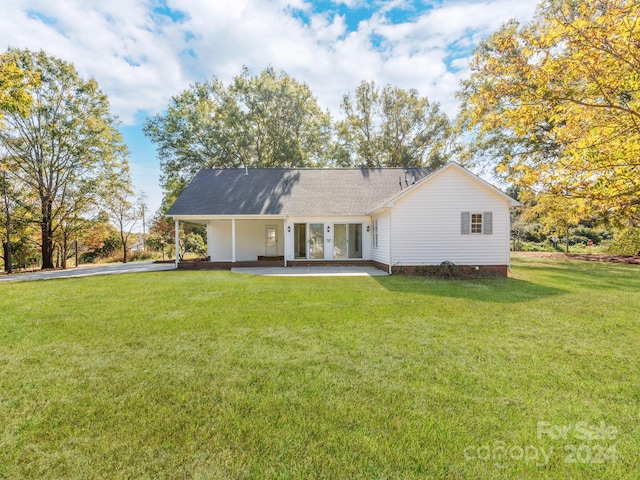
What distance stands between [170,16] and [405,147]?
2241 cm

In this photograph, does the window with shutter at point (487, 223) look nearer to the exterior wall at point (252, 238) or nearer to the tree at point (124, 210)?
the exterior wall at point (252, 238)

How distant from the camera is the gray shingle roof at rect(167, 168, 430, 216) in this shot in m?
16.2

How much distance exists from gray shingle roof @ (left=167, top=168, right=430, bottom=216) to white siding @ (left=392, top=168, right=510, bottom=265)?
220 centimetres

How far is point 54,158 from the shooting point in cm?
1983

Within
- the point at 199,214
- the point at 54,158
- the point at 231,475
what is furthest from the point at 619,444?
the point at 54,158

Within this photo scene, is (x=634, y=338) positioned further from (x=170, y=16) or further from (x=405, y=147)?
(x=405, y=147)

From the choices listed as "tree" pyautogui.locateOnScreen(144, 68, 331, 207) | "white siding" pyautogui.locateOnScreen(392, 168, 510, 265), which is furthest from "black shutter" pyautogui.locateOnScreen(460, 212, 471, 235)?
"tree" pyautogui.locateOnScreen(144, 68, 331, 207)

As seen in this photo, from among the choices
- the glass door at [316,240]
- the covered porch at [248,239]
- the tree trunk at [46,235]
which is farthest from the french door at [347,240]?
the tree trunk at [46,235]

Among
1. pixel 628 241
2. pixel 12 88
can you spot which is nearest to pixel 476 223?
pixel 628 241

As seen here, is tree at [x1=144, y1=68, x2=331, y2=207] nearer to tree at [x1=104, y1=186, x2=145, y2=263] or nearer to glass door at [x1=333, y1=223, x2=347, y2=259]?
tree at [x1=104, y1=186, x2=145, y2=263]

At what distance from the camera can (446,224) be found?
12.9 m

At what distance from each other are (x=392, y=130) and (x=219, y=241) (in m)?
20.4

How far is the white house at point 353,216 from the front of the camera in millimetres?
12812

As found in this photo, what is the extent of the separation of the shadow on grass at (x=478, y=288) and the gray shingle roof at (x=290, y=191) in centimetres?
544
